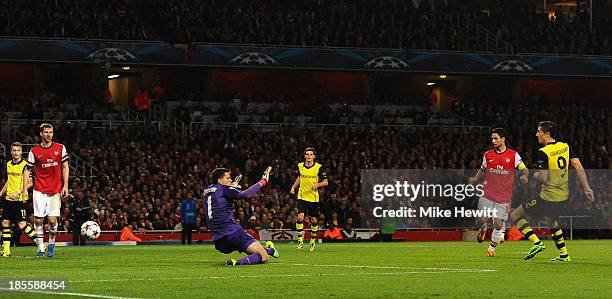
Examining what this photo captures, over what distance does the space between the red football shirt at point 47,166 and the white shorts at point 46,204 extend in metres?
0.08

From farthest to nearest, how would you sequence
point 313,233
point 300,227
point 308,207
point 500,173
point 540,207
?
point 300,227 → point 308,207 → point 313,233 → point 500,173 → point 540,207

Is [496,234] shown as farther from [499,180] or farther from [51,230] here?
[51,230]

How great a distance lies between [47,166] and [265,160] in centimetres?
2322

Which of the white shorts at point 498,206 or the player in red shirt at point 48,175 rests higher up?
the player in red shirt at point 48,175

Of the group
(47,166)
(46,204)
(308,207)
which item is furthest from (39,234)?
(308,207)

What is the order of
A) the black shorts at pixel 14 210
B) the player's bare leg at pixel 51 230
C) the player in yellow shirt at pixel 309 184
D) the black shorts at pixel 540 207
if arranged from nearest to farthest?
the black shorts at pixel 540 207 → the player's bare leg at pixel 51 230 → the black shorts at pixel 14 210 → the player in yellow shirt at pixel 309 184

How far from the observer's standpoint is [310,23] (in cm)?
5266

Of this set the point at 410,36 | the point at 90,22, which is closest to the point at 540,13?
the point at 410,36

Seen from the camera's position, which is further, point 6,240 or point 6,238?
point 6,238

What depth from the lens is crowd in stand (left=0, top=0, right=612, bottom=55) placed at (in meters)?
48.0

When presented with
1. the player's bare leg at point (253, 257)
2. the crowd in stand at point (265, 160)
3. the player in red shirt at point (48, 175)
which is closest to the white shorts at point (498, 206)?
the player's bare leg at point (253, 257)

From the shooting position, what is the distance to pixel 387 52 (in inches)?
2057

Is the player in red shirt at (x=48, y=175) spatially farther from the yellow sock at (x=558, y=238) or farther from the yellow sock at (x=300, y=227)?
the yellow sock at (x=558, y=238)

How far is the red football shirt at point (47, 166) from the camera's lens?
22.0m
